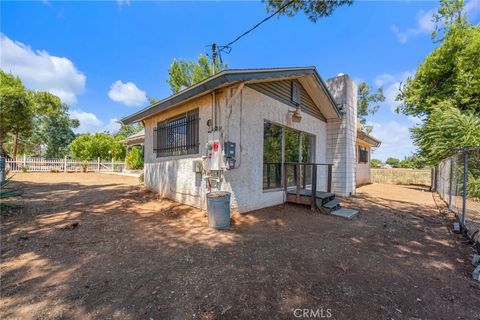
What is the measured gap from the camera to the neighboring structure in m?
13.7

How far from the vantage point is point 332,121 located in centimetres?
938

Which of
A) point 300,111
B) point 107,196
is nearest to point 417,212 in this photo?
point 300,111

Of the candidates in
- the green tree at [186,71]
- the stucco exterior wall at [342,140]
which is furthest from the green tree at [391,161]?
the stucco exterior wall at [342,140]

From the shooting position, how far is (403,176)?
17016 millimetres

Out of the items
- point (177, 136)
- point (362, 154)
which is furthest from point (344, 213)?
point (362, 154)

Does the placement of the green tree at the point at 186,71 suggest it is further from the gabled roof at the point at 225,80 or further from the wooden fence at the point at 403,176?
the wooden fence at the point at 403,176

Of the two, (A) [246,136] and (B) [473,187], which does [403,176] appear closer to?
(B) [473,187]

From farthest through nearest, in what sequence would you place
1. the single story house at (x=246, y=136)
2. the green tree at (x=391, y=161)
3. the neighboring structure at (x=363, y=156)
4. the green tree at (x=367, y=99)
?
the green tree at (x=391, y=161) < the green tree at (x=367, y=99) < the neighboring structure at (x=363, y=156) < the single story house at (x=246, y=136)

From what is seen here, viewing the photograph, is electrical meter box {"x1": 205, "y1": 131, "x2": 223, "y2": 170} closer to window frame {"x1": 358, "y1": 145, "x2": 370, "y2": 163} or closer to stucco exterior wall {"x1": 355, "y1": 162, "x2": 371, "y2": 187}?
stucco exterior wall {"x1": 355, "y1": 162, "x2": 371, "y2": 187}

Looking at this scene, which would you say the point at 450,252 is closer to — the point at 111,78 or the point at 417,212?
the point at 417,212

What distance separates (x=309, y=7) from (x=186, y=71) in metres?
15.5

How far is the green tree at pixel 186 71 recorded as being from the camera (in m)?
19.0

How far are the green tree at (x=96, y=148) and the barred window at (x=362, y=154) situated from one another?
24.3 meters

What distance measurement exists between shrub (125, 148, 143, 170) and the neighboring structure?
16410mm
